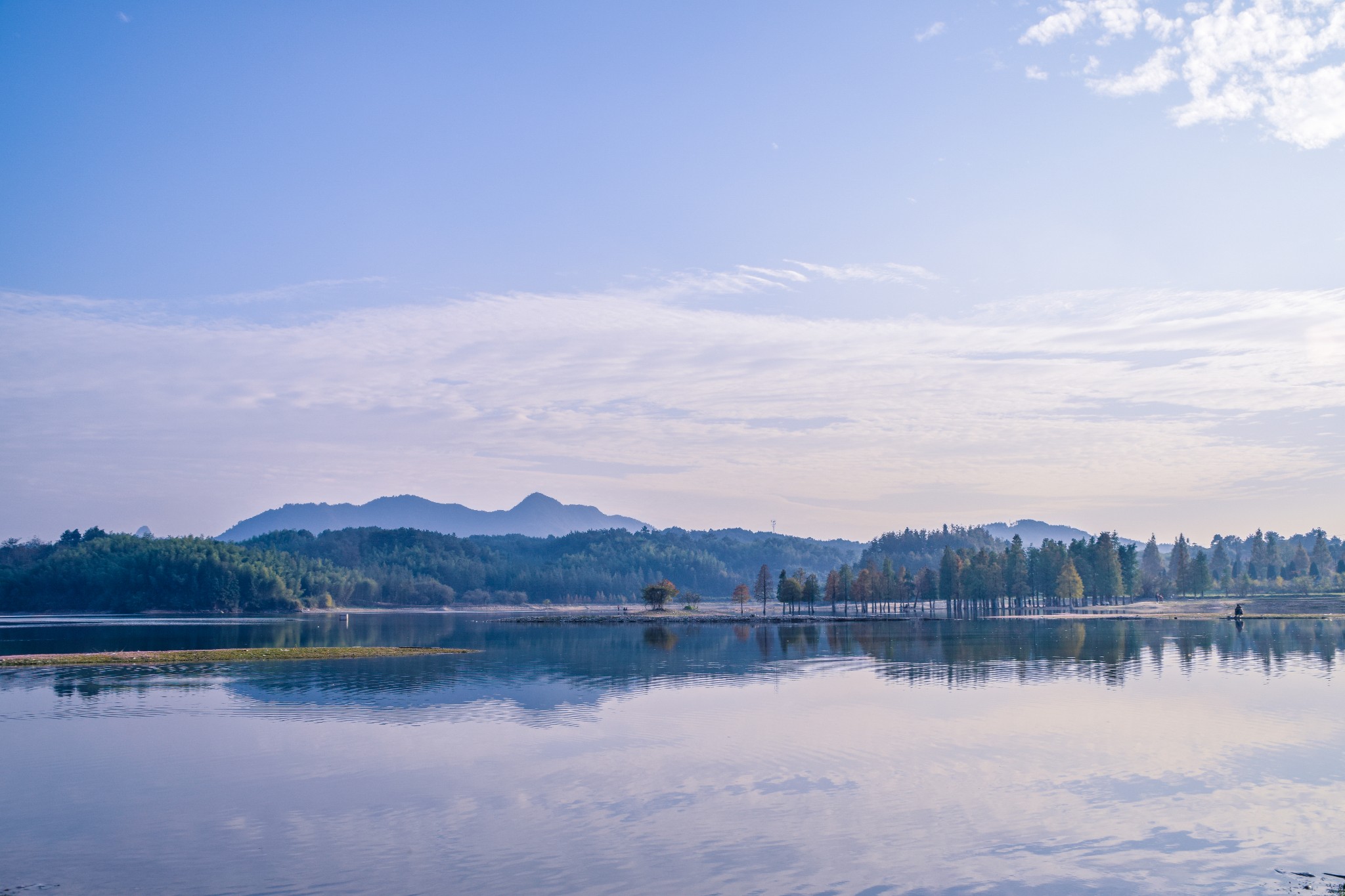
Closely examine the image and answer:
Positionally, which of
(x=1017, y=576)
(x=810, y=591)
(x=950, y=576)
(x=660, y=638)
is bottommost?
(x=660, y=638)

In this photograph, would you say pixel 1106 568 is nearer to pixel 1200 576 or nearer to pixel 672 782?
pixel 1200 576

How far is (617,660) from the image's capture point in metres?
77.0

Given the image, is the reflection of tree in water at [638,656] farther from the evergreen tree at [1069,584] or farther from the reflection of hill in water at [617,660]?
the evergreen tree at [1069,584]

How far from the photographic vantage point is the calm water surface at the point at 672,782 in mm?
21562

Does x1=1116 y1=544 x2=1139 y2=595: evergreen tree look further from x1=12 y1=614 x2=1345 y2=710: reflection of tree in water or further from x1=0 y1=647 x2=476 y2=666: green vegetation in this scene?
x1=0 y1=647 x2=476 y2=666: green vegetation

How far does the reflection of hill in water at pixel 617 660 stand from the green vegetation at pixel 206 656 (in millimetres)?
3994

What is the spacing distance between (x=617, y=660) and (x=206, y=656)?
1244 inches

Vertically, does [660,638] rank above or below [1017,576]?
below

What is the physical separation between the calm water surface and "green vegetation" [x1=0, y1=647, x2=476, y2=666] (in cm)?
735

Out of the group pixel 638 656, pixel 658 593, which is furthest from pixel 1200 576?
pixel 638 656

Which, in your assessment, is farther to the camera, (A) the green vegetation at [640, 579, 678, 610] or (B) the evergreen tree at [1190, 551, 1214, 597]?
(A) the green vegetation at [640, 579, 678, 610]

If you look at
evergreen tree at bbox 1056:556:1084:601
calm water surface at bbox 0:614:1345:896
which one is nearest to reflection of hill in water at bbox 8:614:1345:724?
calm water surface at bbox 0:614:1345:896

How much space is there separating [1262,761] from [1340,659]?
4665 cm

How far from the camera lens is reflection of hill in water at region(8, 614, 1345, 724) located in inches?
1989
